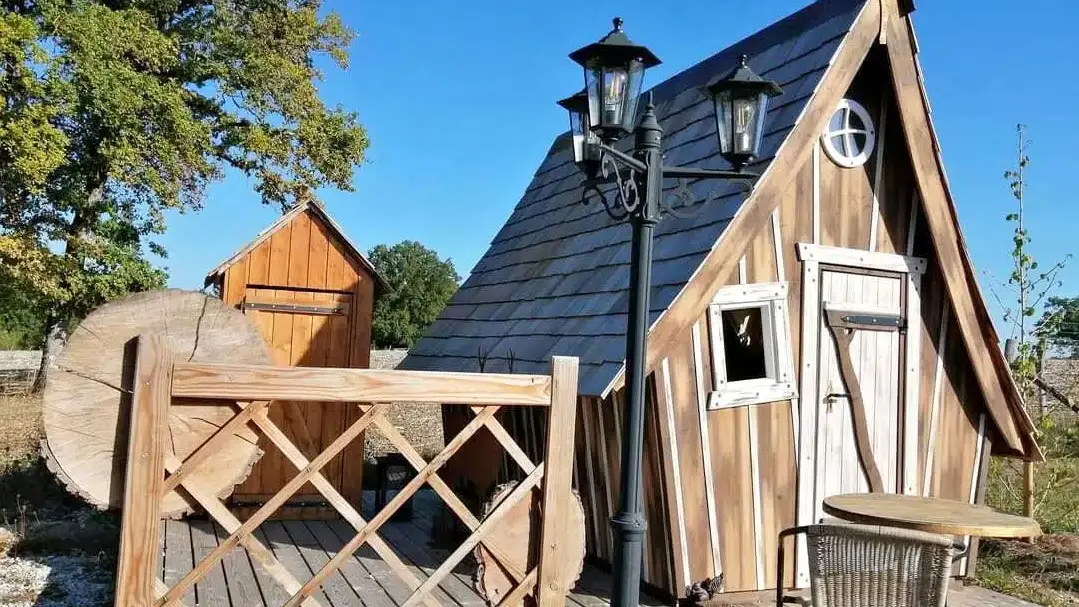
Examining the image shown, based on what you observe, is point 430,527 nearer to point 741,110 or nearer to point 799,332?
point 799,332

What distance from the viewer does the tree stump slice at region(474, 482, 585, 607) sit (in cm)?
441

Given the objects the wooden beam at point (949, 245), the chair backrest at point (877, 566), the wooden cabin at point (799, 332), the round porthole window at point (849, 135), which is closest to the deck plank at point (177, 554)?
the wooden cabin at point (799, 332)

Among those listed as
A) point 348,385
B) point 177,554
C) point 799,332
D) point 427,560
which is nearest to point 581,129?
point 348,385

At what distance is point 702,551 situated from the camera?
222 inches

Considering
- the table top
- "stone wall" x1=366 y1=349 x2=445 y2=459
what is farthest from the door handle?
"stone wall" x1=366 y1=349 x2=445 y2=459

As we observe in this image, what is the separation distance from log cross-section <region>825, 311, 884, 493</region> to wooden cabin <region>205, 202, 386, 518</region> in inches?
167

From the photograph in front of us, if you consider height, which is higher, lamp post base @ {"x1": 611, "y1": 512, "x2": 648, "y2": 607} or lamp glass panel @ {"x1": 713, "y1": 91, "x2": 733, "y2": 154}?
lamp glass panel @ {"x1": 713, "y1": 91, "x2": 733, "y2": 154}

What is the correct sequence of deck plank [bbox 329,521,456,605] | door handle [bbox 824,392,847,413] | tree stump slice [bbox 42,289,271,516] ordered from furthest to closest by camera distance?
door handle [bbox 824,392,847,413], deck plank [bbox 329,521,456,605], tree stump slice [bbox 42,289,271,516]

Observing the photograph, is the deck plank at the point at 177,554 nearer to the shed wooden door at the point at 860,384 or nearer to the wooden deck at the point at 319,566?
the wooden deck at the point at 319,566

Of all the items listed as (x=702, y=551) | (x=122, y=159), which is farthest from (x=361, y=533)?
(x=122, y=159)

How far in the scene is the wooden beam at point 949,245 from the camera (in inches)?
237

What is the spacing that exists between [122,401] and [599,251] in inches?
161

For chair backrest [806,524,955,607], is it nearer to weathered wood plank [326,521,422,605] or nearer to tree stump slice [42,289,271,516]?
weathered wood plank [326,521,422,605]

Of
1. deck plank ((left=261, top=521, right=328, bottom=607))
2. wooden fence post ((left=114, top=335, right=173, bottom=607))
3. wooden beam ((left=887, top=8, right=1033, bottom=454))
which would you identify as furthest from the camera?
wooden beam ((left=887, top=8, right=1033, bottom=454))
